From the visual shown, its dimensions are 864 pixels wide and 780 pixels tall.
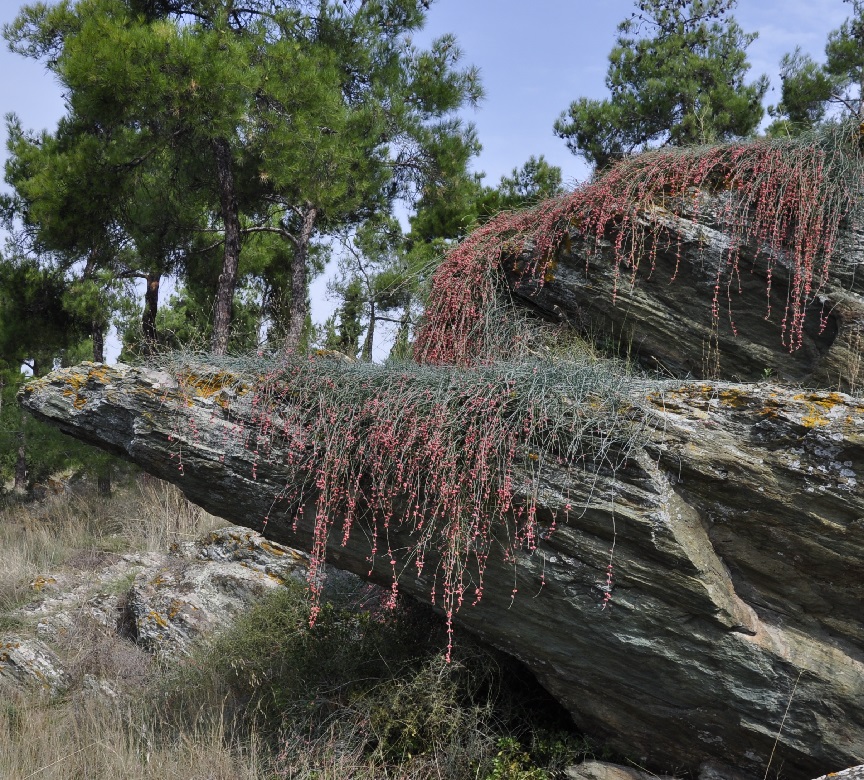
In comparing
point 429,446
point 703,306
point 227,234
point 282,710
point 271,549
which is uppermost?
point 227,234

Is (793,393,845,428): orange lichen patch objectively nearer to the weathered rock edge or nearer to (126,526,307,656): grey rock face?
the weathered rock edge

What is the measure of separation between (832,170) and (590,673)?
325cm

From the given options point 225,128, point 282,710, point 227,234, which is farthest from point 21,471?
point 282,710

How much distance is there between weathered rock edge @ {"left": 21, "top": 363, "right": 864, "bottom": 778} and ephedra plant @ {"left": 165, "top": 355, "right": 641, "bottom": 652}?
137 millimetres

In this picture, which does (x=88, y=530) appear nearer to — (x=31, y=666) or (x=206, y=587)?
(x=31, y=666)

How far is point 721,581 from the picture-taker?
3682mm

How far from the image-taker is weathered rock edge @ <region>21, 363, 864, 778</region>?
3.56 meters

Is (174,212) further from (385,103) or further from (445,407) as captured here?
(445,407)

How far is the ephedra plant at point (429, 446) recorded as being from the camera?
3740 millimetres

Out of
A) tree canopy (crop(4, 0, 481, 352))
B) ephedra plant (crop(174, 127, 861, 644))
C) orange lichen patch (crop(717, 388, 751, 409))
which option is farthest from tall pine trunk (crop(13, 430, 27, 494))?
orange lichen patch (crop(717, 388, 751, 409))

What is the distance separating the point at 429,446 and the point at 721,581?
4.95ft

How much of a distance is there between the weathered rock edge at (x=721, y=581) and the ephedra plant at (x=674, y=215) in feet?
3.80

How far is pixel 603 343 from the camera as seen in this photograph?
203 inches

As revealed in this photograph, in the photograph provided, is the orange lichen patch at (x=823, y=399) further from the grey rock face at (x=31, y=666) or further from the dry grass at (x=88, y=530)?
the dry grass at (x=88, y=530)
